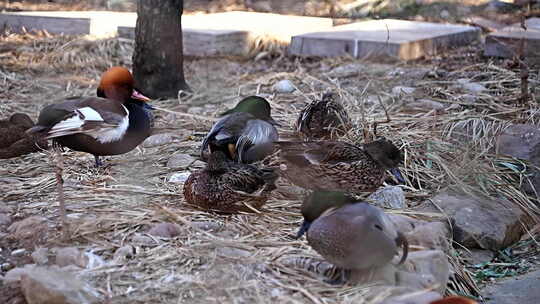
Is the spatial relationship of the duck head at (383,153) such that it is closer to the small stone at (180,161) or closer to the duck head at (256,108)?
the duck head at (256,108)

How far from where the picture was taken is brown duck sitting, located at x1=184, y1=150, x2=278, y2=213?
438 cm

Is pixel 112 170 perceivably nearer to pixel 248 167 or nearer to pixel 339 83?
pixel 248 167

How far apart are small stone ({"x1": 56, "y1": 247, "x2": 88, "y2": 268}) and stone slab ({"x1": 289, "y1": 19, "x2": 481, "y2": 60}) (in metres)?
4.85

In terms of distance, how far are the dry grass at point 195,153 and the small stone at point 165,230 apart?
5cm

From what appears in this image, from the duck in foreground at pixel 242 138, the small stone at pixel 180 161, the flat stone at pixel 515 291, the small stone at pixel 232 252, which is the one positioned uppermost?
the duck in foreground at pixel 242 138

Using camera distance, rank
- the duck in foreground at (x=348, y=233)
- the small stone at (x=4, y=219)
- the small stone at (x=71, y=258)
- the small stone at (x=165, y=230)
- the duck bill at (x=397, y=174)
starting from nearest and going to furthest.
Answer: the duck in foreground at (x=348, y=233), the small stone at (x=71, y=258), the small stone at (x=165, y=230), the small stone at (x=4, y=219), the duck bill at (x=397, y=174)

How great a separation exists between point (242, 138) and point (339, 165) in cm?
71

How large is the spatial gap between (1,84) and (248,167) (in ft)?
11.7

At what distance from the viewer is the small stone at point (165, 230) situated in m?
4.12

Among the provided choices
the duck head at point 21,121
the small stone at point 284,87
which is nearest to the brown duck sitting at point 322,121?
the small stone at point 284,87

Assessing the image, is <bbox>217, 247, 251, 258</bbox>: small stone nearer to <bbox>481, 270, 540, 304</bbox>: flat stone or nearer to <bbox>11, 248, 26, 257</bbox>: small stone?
<bbox>11, 248, 26, 257</bbox>: small stone

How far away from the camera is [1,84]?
287 inches

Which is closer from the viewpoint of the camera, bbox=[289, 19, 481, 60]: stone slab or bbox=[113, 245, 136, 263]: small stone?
bbox=[113, 245, 136, 263]: small stone

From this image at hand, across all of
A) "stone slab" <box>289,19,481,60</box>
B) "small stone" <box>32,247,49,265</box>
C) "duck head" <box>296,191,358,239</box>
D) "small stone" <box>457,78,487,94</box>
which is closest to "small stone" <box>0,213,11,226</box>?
"small stone" <box>32,247,49,265</box>
